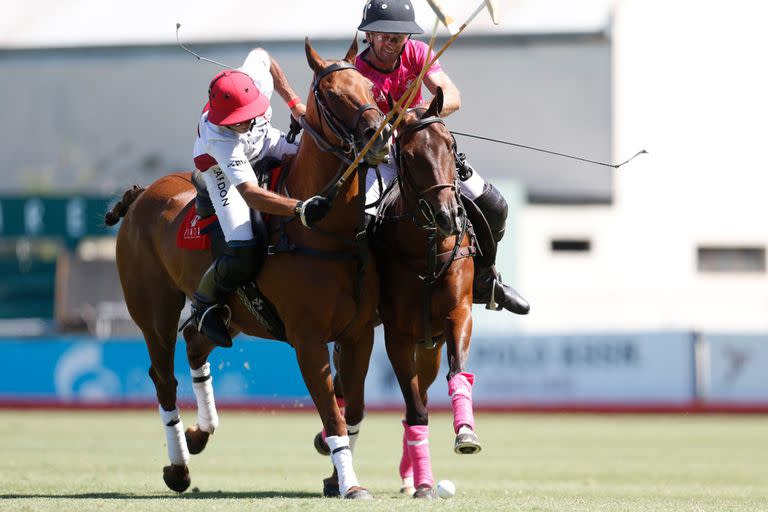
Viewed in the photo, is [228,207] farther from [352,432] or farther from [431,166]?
[352,432]

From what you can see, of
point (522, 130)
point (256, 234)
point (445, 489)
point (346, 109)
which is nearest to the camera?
point (346, 109)

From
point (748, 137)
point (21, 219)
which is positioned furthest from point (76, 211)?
point (748, 137)

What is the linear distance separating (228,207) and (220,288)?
0.45 m

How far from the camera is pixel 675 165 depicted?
27953 millimetres

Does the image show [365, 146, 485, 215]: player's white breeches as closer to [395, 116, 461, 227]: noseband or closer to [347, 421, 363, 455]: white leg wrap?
[395, 116, 461, 227]: noseband

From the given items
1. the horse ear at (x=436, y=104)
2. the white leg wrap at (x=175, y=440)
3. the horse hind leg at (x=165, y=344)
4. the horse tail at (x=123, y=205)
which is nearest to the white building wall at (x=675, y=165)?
the horse tail at (x=123, y=205)

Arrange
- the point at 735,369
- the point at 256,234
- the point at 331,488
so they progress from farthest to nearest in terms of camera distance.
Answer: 1. the point at 735,369
2. the point at 331,488
3. the point at 256,234

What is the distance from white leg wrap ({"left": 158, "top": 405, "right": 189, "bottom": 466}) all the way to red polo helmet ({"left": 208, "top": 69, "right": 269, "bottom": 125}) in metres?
2.28

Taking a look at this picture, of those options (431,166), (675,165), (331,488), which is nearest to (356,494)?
(331,488)

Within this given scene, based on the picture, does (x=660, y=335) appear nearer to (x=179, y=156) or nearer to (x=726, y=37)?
(x=726, y=37)

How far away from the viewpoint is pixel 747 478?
10578 mm

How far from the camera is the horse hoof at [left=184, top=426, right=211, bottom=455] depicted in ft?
29.4

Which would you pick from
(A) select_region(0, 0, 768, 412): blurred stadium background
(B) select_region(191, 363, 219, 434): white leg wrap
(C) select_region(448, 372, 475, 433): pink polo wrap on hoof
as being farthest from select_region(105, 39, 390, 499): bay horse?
(A) select_region(0, 0, 768, 412): blurred stadium background

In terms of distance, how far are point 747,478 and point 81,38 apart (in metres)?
22.7
